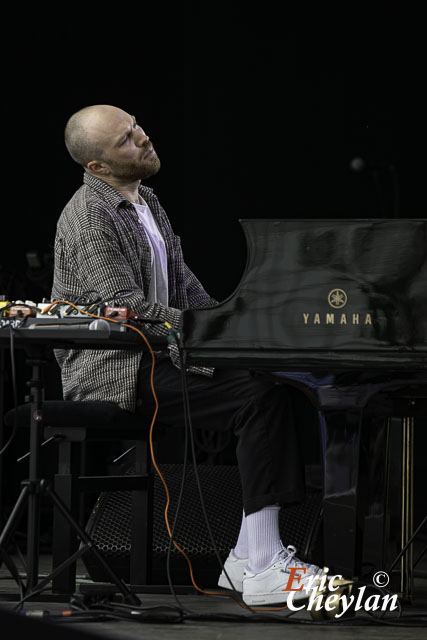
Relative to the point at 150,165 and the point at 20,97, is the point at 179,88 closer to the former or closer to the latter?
the point at 20,97

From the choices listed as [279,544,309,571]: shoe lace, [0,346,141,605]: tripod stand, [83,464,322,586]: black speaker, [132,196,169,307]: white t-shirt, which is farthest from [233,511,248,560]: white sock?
[132,196,169,307]: white t-shirt

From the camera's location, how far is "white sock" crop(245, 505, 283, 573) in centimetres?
261

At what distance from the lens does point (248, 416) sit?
2742 mm

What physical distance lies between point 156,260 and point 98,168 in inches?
14.0

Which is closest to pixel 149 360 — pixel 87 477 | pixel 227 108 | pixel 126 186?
pixel 87 477

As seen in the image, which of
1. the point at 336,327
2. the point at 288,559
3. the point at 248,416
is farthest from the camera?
→ the point at 248,416

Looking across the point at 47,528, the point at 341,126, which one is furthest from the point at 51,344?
the point at 341,126

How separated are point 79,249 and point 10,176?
90.3 inches

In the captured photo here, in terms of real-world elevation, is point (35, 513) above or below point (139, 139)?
below

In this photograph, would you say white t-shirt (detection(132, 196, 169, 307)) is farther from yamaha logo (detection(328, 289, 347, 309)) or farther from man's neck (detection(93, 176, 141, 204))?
yamaha logo (detection(328, 289, 347, 309))

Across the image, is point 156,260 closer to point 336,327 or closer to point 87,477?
point 87,477

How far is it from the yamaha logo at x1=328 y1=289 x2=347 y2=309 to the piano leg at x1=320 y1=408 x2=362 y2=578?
0.83 feet

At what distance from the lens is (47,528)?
14.8ft

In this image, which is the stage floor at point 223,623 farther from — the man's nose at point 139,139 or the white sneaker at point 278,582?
the man's nose at point 139,139
